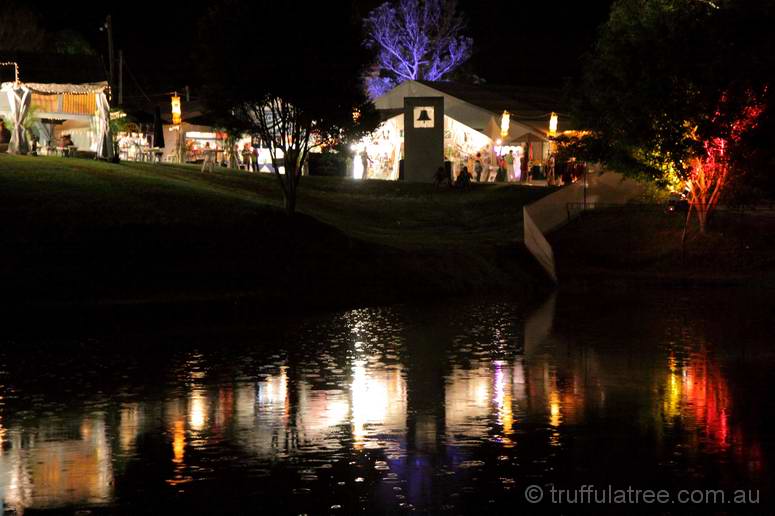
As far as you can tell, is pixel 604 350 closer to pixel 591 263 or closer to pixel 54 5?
pixel 591 263

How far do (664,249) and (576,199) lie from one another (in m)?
6.43

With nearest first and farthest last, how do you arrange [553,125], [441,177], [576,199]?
[576,199], [441,177], [553,125]

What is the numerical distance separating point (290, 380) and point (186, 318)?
335 inches

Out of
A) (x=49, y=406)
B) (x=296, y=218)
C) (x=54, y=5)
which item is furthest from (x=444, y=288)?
(x=54, y=5)

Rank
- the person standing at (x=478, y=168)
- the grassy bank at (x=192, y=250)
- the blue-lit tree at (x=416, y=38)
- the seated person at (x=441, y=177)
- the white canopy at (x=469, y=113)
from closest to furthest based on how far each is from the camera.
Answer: the grassy bank at (x=192, y=250)
the seated person at (x=441, y=177)
the white canopy at (x=469, y=113)
the person standing at (x=478, y=168)
the blue-lit tree at (x=416, y=38)

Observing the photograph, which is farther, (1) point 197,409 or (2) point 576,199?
(2) point 576,199

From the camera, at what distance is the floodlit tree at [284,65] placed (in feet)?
117

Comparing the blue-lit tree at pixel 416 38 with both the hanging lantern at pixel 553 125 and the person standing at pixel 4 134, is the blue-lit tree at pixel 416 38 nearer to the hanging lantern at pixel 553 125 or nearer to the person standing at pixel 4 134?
the hanging lantern at pixel 553 125

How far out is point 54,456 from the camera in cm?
1393

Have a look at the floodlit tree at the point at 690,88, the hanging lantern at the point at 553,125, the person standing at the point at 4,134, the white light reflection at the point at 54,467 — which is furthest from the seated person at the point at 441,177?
the white light reflection at the point at 54,467

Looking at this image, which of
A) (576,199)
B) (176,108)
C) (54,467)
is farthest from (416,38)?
(54,467)

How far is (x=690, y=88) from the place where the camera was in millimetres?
41562

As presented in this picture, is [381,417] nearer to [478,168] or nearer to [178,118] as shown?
[178,118]

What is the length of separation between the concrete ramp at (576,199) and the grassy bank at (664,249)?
1.85 ft
